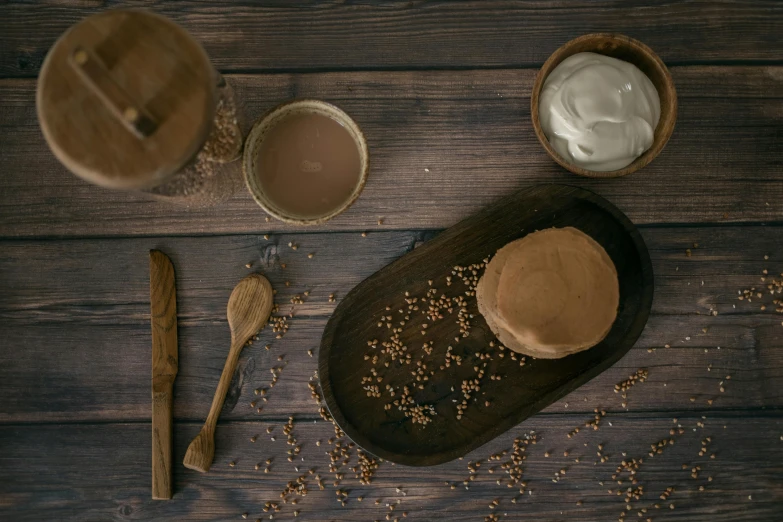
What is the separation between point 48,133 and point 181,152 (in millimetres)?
167

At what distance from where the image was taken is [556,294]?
1.02 m

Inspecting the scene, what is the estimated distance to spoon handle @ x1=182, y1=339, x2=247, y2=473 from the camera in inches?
44.7

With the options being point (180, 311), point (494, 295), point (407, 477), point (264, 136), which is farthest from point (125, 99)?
point (407, 477)

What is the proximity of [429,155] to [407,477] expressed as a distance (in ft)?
2.10

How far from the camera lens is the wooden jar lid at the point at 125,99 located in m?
0.77

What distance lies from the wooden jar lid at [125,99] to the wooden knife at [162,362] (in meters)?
0.38

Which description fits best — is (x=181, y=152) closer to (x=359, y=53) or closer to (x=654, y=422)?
(x=359, y=53)

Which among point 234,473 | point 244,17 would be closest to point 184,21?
point 244,17

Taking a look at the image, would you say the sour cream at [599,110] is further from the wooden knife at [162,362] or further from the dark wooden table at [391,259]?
the wooden knife at [162,362]

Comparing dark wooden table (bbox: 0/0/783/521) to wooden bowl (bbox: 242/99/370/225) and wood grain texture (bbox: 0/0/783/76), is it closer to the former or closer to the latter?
wood grain texture (bbox: 0/0/783/76)

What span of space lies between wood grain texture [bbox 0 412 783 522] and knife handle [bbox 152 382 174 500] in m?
0.03

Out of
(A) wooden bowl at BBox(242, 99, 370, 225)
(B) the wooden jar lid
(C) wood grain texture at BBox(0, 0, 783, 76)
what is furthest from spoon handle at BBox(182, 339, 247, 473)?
(C) wood grain texture at BBox(0, 0, 783, 76)

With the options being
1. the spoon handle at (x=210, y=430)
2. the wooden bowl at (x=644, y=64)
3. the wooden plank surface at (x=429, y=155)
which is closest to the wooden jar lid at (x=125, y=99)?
the wooden plank surface at (x=429, y=155)

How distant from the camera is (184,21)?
1137mm
